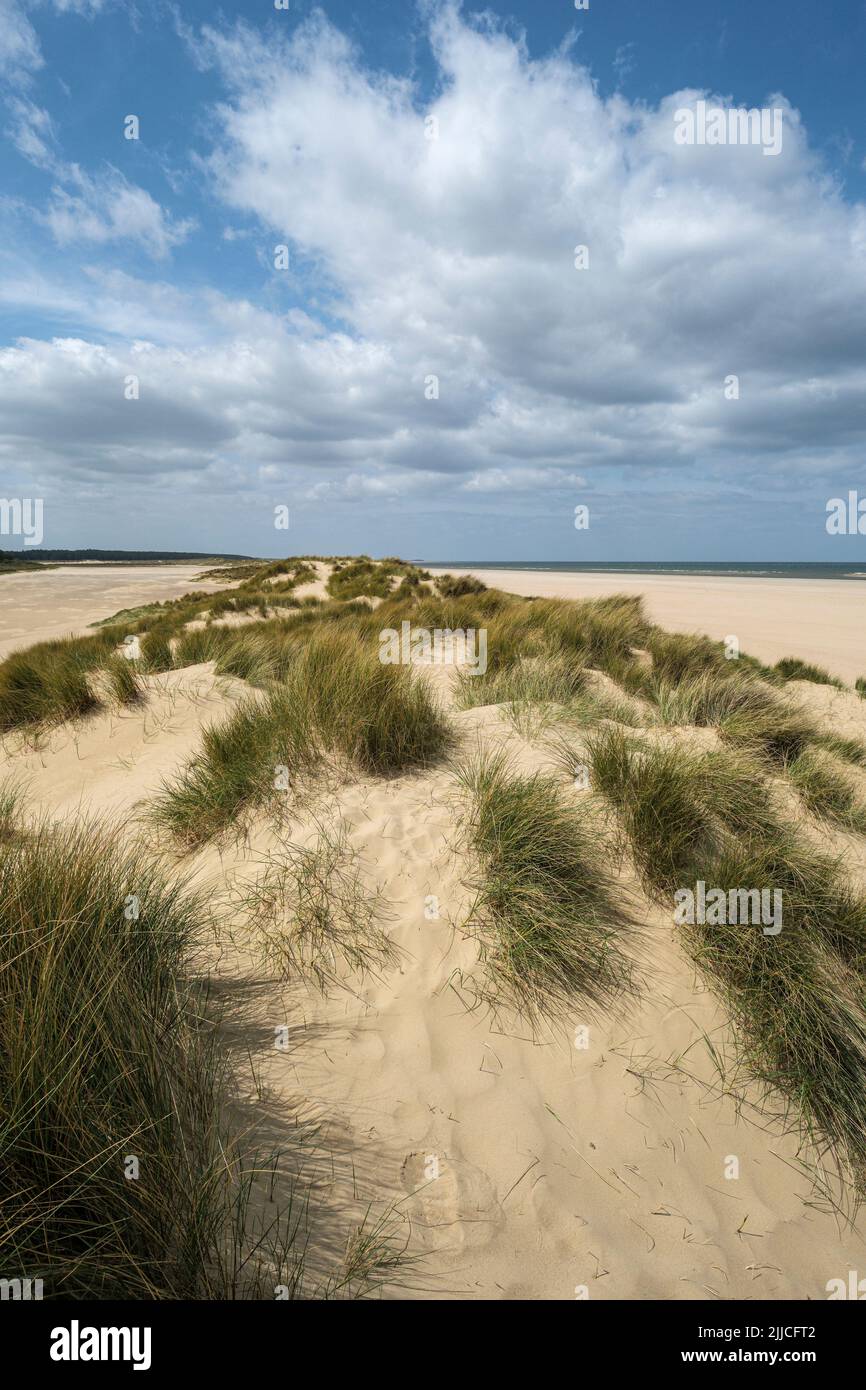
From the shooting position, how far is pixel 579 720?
5.38m

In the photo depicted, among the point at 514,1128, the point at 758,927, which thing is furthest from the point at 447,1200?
the point at 758,927

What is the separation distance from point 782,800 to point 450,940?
3.07 m

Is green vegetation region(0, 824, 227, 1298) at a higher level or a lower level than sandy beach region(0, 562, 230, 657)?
lower
